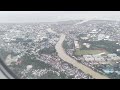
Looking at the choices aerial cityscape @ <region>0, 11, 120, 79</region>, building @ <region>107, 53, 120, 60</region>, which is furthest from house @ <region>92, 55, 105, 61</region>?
building @ <region>107, 53, 120, 60</region>

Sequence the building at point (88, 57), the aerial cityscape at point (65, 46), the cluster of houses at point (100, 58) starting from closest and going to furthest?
the aerial cityscape at point (65, 46) < the cluster of houses at point (100, 58) < the building at point (88, 57)

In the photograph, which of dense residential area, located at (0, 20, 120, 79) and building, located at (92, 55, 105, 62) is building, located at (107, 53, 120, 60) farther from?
building, located at (92, 55, 105, 62)

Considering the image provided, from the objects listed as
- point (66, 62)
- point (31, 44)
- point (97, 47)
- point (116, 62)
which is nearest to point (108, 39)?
point (97, 47)

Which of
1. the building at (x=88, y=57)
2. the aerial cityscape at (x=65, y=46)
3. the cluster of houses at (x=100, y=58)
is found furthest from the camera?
the building at (x=88, y=57)

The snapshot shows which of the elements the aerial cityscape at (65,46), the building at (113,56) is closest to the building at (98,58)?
the aerial cityscape at (65,46)

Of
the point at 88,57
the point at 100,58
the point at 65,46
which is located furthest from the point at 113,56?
the point at 65,46

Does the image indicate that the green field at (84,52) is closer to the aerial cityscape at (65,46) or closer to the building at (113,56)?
the aerial cityscape at (65,46)
